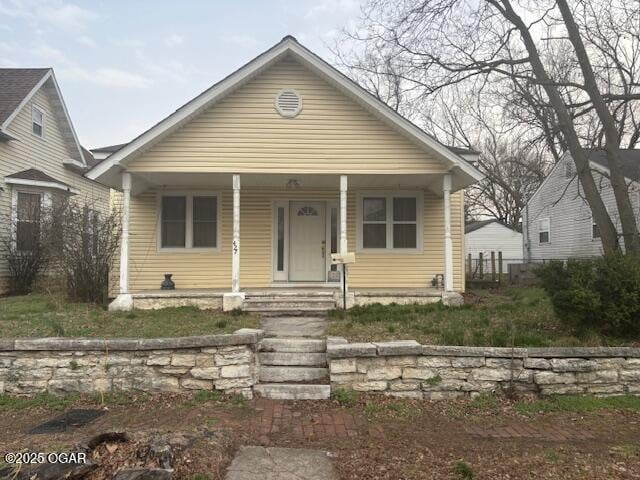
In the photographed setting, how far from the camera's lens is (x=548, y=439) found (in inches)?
164

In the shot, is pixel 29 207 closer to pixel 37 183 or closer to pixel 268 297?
pixel 37 183

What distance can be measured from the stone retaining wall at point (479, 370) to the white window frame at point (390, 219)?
6074 millimetres

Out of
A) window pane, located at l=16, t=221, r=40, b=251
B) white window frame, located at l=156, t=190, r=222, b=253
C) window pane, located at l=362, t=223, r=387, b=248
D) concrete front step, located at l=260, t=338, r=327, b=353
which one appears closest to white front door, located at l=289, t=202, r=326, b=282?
window pane, located at l=362, t=223, r=387, b=248

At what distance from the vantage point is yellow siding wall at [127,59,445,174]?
9367 mm

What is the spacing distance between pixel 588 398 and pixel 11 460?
5.45 metres

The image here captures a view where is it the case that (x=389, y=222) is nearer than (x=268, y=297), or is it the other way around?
(x=268, y=297)

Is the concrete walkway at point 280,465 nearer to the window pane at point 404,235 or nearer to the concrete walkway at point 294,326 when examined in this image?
the concrete walkway at point 294,326

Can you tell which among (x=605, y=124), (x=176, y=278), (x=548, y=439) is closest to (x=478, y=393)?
(x=548, y=439)

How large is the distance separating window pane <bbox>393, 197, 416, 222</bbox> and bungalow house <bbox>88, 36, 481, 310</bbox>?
0.08ft

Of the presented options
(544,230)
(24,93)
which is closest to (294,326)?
(24,93)

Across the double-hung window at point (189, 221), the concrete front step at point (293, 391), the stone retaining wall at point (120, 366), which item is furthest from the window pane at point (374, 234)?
the stone retaining wall at point (120, 366)

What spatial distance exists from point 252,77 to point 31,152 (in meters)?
9.55

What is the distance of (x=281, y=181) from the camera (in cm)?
1070

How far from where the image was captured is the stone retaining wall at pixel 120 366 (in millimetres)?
5195
